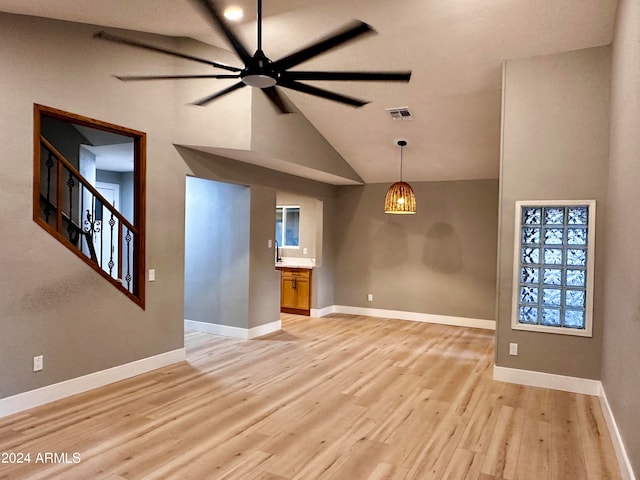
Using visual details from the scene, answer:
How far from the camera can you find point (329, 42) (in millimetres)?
2418

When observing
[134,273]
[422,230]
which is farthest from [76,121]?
[422,230]

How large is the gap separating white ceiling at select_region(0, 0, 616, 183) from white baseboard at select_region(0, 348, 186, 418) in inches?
117

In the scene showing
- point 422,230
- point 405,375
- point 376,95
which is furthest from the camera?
point 422,230

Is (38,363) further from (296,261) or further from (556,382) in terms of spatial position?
(296,261)

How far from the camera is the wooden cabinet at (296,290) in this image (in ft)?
25.2

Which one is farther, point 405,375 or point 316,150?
point 316,150

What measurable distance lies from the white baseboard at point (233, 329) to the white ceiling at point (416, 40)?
3024mm

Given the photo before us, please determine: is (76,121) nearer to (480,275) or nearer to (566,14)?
(566,14)

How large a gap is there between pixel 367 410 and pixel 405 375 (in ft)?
3.54

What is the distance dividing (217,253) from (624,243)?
4.79 m

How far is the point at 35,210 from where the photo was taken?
3408 mm

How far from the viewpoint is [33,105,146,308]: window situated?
362 centimetres

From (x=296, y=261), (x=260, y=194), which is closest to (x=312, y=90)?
(x=260, y=194)

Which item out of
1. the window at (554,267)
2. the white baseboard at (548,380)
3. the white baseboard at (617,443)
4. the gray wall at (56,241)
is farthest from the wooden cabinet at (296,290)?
the white baseboard at (617,443)
